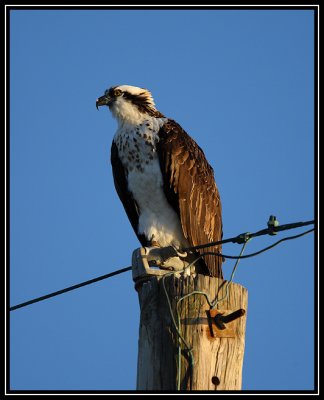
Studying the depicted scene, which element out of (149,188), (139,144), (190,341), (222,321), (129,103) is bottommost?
(190,341)

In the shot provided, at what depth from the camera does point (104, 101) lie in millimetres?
8188

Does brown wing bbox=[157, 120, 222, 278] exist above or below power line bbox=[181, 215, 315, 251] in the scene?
above

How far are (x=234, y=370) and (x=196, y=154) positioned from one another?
3664 millimetres

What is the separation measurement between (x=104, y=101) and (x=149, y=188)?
4.89 ft

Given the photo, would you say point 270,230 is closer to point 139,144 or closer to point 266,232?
point 266,232

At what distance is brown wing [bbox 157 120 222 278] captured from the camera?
716 centimetres

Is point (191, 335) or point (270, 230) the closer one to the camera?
point (191, 335)

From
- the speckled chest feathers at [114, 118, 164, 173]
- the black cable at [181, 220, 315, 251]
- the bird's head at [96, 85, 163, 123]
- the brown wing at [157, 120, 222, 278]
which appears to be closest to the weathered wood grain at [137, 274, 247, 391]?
the black cable at [181, 220, 315, 251]

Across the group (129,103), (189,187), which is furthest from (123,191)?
(129,103)

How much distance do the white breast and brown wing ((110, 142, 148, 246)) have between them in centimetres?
11

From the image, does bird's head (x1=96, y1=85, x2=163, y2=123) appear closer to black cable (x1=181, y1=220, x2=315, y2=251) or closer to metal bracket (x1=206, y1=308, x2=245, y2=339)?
black cable (x1=181, y1=220, x2=315, y2=251)

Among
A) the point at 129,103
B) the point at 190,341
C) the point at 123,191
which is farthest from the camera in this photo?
the point at 129,103
